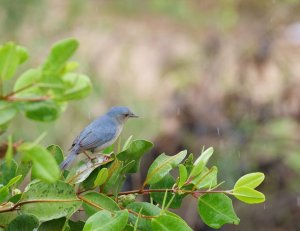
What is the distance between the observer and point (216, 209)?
1.43 m

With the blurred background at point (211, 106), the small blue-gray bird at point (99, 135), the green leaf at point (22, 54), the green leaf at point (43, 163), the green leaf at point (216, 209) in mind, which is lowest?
the blurred background at point (211, 106)

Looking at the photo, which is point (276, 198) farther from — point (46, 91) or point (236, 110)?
point (46, 91)

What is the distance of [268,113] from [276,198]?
0.80 m

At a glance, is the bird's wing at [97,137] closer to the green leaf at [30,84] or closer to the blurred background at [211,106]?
the green leaf at [30,84]

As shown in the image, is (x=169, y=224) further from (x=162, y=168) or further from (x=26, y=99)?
(x=26, y=99)

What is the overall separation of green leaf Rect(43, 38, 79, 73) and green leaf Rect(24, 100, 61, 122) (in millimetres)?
54

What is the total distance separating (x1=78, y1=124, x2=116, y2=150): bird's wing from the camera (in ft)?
8.24

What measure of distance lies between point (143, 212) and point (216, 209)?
0.15 meters

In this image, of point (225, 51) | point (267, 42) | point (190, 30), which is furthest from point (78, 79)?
point (190, 30)

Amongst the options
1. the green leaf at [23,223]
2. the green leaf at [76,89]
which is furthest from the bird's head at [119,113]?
the green leaf at [76,89]

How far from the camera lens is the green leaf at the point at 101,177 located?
1.39 meters

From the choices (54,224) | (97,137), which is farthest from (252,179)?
(97,137)

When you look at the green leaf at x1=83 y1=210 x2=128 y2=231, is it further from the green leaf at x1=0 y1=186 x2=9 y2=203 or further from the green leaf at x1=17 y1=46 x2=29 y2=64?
the green leaf at x1=17 y1=46 x2=29 y2=64

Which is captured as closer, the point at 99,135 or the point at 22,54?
the point at 22,54
